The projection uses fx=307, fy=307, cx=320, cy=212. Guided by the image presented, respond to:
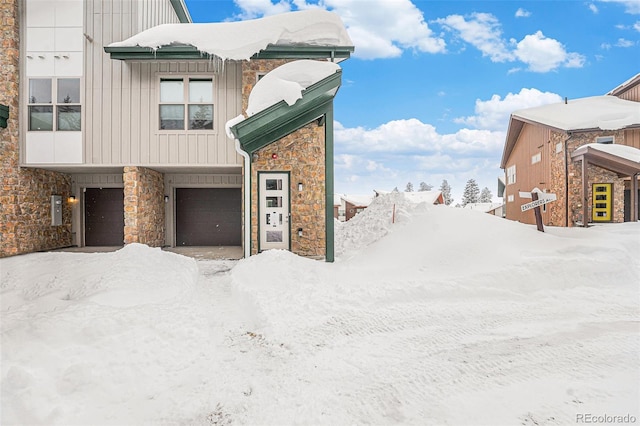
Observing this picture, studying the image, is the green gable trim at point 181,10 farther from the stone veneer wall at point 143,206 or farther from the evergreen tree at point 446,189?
the evergreen tree at point 446,189

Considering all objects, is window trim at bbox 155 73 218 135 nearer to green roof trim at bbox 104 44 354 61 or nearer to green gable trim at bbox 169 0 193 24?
green roof trim at bbox 104 44 354 61

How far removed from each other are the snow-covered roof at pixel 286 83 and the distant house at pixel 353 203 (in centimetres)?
2277

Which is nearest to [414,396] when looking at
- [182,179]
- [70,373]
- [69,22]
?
[70,373]

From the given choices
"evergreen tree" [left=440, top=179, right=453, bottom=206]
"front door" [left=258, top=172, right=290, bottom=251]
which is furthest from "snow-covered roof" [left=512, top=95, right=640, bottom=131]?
"evergreen tree" [left=440, top=179, right=453, bottom=206]

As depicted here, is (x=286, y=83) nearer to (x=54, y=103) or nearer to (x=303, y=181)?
(x=303, y=181)

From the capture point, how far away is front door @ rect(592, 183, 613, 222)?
11.5m

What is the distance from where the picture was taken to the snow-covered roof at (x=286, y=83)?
639 centimetres

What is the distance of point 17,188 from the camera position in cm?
823

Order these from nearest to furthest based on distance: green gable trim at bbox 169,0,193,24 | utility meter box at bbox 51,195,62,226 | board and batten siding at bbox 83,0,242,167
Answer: board and batten siding at bbox 83,0,242,167
utility meter box at bbox 51,195,62,226
green gable trim at bbox 169,0,193,24

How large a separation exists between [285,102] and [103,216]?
8414 millimetres

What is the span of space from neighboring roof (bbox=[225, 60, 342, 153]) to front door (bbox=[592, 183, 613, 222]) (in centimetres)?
1129

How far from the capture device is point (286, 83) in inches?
260

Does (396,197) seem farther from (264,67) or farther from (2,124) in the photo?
(2,124)

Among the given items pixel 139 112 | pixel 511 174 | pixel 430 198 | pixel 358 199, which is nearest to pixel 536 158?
pixel 511 174
